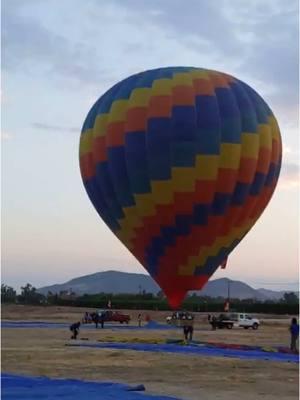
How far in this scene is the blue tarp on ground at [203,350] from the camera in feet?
69.9

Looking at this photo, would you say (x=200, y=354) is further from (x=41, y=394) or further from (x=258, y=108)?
(x=41, y=394)

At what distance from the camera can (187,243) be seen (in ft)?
66.7

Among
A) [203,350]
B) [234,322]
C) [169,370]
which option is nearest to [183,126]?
[169,370]

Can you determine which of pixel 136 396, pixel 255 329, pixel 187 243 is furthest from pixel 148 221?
pixel 255 329

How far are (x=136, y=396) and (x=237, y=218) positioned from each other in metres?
9.26

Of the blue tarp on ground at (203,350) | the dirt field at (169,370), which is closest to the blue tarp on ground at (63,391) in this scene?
the dirt field at (169,370)

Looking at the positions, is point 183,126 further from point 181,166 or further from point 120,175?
point 120,175

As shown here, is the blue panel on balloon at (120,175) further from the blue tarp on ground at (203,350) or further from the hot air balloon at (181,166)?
the blue tarp on ground at (203,350)

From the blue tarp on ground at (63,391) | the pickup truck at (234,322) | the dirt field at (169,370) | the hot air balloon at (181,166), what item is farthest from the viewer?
the pickup truck at (234,322)

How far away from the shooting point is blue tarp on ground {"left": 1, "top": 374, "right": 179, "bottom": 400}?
11.5m

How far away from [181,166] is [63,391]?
346 inches

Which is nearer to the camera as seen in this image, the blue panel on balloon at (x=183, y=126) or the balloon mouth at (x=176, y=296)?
the blue panel on balloon at (x=183, y=126)

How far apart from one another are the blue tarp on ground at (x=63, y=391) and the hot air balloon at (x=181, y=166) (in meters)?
7.47

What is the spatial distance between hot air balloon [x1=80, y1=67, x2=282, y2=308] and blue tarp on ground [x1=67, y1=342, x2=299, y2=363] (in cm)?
237
